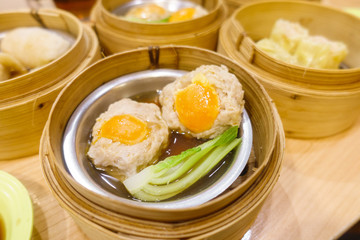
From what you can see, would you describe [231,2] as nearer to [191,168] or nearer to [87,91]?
[87,91]

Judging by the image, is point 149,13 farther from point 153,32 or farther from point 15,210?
point 15,210

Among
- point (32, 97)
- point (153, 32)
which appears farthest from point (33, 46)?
point (153, 32)

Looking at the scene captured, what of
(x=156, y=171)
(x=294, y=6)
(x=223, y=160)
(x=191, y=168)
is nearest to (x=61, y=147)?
(x=156, y=171)

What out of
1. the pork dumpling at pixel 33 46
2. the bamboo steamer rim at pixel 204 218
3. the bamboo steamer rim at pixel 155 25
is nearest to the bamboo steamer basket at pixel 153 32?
the bamboo steamer rim at pixel 155 25

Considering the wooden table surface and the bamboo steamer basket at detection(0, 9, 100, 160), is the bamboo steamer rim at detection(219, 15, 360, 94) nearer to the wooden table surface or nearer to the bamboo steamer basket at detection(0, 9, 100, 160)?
the wooden table surface

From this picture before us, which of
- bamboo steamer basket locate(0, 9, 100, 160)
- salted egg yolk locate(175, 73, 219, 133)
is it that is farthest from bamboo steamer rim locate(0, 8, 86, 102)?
salted egg yolk locate(175, 73, 219, 133)

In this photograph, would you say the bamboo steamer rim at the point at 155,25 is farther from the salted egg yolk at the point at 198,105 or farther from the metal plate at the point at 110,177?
the salted egg yolk at the point at 198,105
